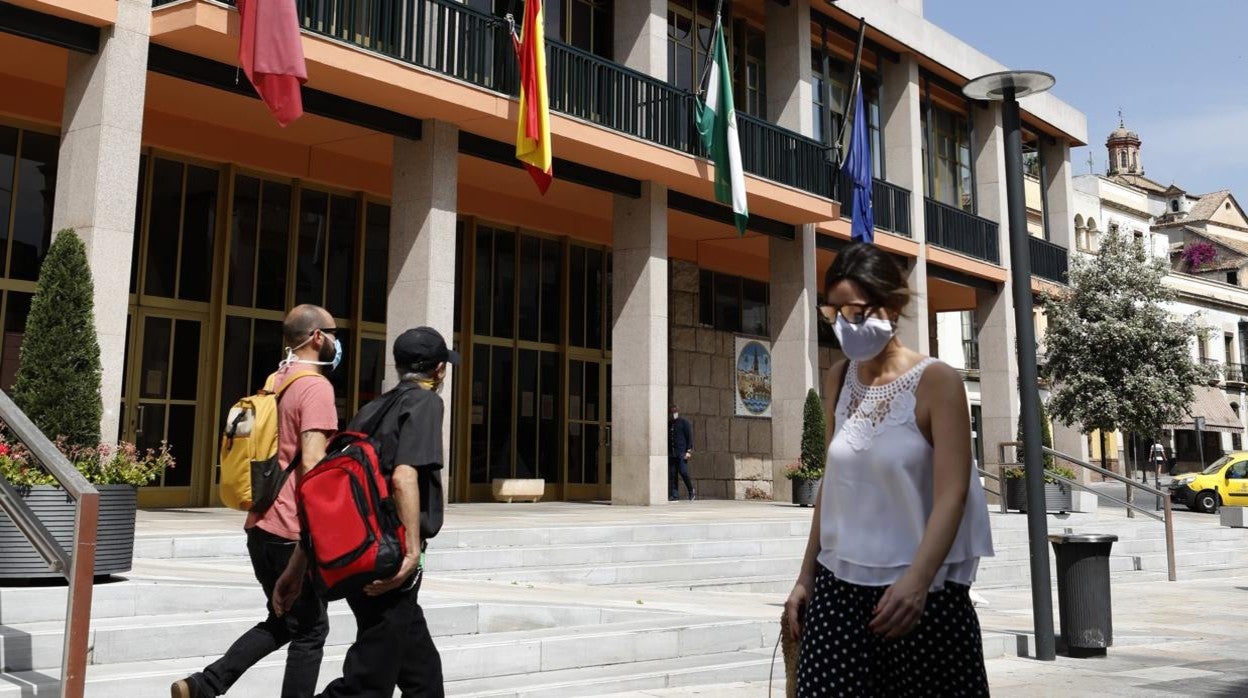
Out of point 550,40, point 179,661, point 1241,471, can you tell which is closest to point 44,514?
point 179,661

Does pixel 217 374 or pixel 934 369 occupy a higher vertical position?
pixel 217 374

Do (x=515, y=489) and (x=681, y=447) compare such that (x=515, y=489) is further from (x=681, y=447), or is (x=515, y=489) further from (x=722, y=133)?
(x=722, y=133)

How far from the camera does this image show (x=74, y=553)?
16.1 feet

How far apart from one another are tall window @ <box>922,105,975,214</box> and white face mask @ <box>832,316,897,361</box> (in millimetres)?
24053

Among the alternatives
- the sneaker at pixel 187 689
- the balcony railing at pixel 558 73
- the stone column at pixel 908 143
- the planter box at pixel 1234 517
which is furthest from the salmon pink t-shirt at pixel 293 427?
the planter box at pixel 1234 517

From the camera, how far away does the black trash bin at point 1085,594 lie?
8.94 m

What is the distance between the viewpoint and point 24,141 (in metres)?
13.6

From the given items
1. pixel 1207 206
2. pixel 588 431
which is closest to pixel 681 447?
pixel 588 431

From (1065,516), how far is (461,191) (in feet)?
37.3

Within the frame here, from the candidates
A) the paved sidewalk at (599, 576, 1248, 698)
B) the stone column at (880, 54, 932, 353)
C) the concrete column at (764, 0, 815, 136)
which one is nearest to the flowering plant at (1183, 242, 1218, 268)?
the stone column at (880, 54, 932, 353)

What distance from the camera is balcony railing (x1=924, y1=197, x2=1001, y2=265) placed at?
975 inches

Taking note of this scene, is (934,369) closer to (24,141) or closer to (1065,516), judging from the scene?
(24,141)

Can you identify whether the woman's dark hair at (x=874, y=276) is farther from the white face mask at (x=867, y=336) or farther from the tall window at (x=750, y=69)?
the tall window at (x=750, y=69)

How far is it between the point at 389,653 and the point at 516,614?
389cm
